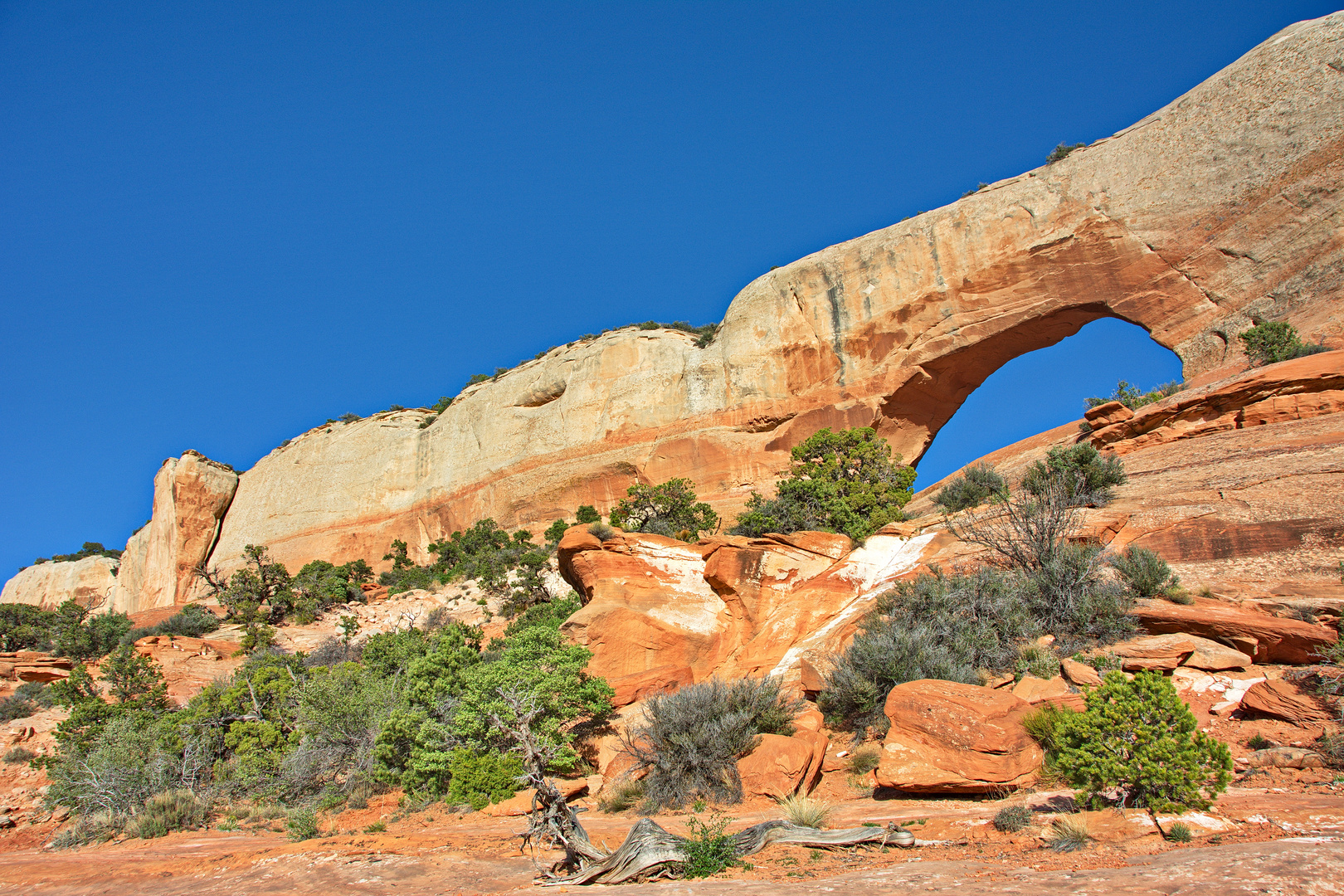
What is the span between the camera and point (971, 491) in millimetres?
17812

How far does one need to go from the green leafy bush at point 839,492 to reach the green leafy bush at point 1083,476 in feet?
12.5

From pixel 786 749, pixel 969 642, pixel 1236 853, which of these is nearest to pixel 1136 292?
pixel 969 642

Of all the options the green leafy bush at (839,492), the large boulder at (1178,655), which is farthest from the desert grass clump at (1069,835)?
the green leafy bush at (839,492)

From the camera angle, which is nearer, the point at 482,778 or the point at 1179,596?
the point at 1179,596

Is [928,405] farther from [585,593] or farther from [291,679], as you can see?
[291,679]

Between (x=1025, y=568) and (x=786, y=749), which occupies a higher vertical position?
(x=1025, y=568)

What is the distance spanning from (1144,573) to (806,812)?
21.1 feet

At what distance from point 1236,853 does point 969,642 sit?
5456mm

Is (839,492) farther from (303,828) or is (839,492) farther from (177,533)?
(177,533)

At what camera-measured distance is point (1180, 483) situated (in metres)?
13.1

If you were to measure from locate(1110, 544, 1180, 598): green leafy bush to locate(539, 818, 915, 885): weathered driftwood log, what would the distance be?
6.04 metres

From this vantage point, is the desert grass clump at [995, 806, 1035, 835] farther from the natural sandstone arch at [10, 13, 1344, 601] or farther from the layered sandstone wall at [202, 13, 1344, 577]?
the natural sandstone arch at [10, 13, 1344, 601]

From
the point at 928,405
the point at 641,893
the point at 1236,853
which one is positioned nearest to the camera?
the point at 1236,853

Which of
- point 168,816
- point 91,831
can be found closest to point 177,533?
point 91,831
